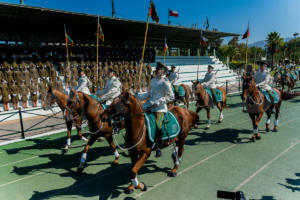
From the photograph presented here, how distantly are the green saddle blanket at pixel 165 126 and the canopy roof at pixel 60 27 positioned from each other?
13527 millimetres

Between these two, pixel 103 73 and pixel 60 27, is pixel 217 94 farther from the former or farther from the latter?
pixel 60 27

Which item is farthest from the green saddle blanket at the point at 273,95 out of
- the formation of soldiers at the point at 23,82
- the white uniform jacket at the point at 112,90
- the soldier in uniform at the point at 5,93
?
the soldier in uniform at the point at 5,93

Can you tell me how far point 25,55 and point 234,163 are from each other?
16321 millimetres

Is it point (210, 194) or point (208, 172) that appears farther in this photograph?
point (208, 172)

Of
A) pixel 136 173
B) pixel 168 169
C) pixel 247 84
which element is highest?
pixel 247 84

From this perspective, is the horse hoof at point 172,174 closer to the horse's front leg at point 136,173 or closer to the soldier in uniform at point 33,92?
the horse's front leg at point 136,173

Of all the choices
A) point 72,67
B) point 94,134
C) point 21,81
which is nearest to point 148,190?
point 94,134

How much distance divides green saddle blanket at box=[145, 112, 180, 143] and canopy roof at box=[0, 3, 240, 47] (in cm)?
1353

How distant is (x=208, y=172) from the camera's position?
5.49m

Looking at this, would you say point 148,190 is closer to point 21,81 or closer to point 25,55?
point 21,81

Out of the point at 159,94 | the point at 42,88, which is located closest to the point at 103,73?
the point at 42,88

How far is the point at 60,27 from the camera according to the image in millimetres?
18812

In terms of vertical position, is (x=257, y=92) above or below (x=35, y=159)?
above

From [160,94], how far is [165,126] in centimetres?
78
